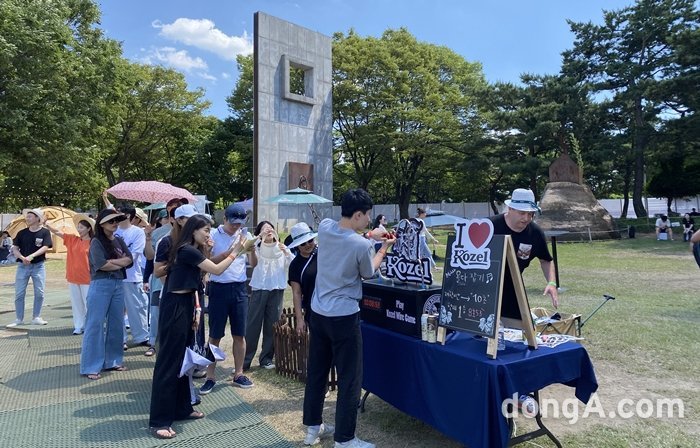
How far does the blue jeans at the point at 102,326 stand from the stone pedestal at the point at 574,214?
2060cm

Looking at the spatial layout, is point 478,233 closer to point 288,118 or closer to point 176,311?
point 176,311

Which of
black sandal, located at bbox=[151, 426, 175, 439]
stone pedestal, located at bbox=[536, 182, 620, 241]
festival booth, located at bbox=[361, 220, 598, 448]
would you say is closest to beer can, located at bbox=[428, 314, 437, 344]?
festival booth, located at bbox=[361, 220, 598, 448]

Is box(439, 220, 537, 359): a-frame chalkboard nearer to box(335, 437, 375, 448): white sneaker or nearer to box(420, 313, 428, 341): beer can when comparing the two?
box(420, 313, 428, 341): beer can

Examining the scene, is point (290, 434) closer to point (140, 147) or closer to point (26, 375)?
point (26, 375)

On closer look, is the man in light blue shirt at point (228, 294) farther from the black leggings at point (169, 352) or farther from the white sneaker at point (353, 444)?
the white sneaker at point (353, 444)

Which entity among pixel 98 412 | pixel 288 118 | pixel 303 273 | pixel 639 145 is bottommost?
pixel 98 412

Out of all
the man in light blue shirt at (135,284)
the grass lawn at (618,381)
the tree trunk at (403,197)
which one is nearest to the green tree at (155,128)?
the tree trunk at (403,197)

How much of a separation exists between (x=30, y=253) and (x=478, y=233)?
7.24 meters

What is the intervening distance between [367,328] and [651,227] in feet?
93.6

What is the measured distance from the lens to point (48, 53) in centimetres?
1908

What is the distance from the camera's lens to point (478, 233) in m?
3.28

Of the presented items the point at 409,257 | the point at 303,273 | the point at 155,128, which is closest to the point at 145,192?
the point at 303,273

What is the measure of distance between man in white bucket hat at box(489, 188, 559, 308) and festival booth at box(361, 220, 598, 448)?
0.69 m

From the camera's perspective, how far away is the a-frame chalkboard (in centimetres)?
304
